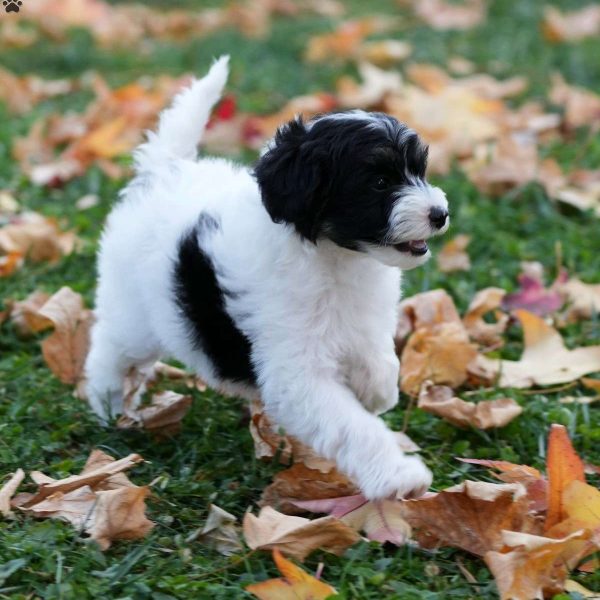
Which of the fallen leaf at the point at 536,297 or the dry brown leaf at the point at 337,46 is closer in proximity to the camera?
the fallen leaf at the point at 536,297

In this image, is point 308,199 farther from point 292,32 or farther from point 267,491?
point 292,32

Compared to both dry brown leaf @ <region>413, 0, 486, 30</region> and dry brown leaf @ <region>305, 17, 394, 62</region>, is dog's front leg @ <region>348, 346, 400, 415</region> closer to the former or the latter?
dry brown leaf @ <region>305, 17, 394, 62</region>

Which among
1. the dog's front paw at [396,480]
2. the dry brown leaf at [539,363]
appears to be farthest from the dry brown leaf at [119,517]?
the dry brown leaf at [539,363]

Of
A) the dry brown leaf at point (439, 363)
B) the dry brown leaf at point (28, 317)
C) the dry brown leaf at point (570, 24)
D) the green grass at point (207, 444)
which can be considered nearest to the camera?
the green grass at point (207, 444)

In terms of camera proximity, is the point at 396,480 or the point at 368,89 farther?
the point at 368,89

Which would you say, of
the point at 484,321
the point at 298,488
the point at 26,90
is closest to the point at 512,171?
the point at 484,321

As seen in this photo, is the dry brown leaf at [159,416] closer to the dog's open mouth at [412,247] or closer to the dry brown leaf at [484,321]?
the dog's open mouth at [412,247]

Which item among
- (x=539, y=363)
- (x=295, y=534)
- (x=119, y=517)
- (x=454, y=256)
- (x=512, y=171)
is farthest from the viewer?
(x=512, y=171)

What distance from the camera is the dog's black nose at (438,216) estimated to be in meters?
3.08

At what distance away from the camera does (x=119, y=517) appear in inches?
119

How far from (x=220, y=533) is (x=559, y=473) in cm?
95

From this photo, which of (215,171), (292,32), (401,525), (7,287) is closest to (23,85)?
(292,32)

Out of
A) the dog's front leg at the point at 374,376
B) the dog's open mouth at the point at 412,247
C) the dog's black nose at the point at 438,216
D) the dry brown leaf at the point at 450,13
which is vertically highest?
the dog's black nose at the point at 438,216

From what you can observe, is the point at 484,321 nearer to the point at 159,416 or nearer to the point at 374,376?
the point at 374,376
